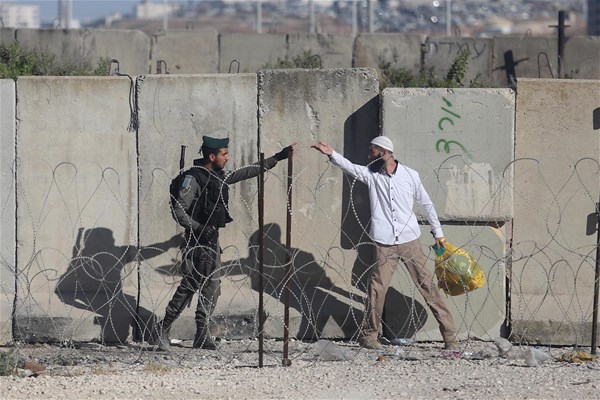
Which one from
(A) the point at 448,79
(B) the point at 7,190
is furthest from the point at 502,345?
(B) the point at 7,190

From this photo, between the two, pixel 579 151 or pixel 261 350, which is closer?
pixel 261 350

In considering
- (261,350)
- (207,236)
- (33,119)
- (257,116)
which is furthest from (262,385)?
(33,119)

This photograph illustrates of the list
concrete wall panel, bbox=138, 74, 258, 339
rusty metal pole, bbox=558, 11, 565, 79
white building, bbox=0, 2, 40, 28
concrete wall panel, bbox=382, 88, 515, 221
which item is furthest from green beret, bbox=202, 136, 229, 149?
white building, bbox=0, 2, 40, 28

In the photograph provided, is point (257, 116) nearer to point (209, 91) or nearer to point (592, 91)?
point (209, 91)

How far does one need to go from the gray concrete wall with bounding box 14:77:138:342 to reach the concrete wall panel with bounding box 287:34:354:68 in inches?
478

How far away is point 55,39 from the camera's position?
2102 centimetres

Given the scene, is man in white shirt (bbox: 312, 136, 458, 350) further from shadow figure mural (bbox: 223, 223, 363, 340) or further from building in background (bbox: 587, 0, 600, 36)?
building in background (bbox: 587, 0, 600, 36)

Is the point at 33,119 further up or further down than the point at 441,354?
further up

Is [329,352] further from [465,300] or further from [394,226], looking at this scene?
[465,300]

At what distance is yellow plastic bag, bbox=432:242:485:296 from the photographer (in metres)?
8.52

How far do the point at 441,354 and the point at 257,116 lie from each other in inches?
94.9

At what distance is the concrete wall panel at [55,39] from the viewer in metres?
20.6

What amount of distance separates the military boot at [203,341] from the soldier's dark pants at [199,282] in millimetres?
64

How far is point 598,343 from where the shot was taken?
28.9ft
